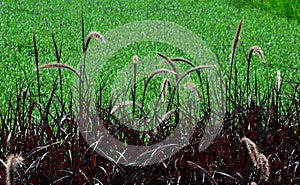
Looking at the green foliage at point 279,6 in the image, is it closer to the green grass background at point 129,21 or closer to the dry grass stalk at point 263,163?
the green grass background at point 129,21

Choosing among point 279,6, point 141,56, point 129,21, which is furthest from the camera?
point 279,6

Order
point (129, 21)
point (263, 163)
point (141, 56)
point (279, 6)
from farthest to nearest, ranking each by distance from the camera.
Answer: point (279, 6) → point (129, 21) → point (141, 56) → point (263, 163)

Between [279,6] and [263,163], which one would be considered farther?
[279,6]

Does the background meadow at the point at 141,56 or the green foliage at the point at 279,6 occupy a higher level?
the green foliage at the point at 279,6

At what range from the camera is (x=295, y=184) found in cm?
307

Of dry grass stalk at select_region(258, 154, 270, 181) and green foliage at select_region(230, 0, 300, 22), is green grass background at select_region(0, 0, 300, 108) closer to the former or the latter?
green foliage at select_region(230, 0, 300, 22)

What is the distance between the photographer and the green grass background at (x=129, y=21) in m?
7.45

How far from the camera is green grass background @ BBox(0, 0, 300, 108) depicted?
7452 millimetres

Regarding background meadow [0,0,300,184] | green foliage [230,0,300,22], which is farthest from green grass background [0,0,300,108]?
green foliage [230,0,300,22]

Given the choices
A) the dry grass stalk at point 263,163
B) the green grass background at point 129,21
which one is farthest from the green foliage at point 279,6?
the dry grass stalk at point 263,163

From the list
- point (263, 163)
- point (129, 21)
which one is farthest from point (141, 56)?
point (263, 163)

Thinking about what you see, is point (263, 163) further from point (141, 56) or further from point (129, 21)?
point (129, 21)

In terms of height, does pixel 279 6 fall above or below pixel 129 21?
above

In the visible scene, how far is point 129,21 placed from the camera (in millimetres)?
9477
